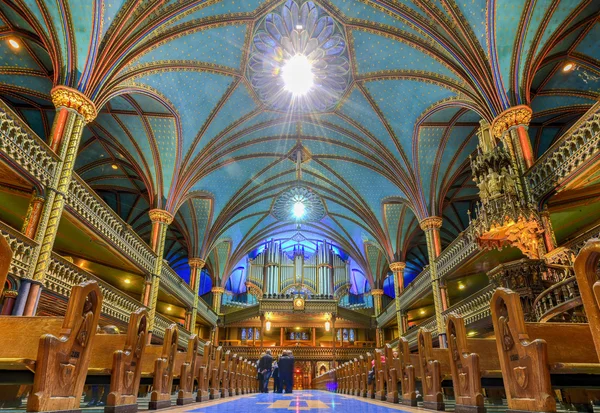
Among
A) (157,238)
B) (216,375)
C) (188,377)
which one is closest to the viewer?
(188,377)

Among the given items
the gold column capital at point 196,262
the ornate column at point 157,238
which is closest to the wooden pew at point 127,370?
the ornate column at point 157,238

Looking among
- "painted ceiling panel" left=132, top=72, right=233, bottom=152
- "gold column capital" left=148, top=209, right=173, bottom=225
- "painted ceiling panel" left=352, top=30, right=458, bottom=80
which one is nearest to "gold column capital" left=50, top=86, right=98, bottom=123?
"painted ceiling panel" left=132, top=72, right=233, bottom=152

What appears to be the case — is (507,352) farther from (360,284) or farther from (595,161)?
(360,284)

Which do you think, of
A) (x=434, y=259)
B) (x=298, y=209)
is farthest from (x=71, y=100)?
(x=298, y=209)

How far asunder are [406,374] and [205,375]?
385cm

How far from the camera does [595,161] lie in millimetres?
8367

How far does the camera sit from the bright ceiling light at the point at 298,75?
15309 mm

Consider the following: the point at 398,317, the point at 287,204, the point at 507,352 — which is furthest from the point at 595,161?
the point at 287,204

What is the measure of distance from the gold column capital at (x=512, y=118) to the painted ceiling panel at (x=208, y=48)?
29.0ft

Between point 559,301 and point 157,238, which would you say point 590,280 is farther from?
point 157,238

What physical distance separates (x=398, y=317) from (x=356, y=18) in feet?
50.9

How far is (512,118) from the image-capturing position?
36.1 feet

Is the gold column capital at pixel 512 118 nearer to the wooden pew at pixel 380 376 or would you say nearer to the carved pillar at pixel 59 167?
the wooden pew at pixel 380 376

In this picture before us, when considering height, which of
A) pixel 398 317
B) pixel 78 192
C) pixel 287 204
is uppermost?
pixel 287 204
